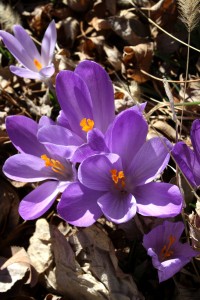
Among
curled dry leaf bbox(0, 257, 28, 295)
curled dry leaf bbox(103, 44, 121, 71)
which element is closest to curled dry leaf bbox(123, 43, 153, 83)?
curled dry leaf bbox(103, 44, 121, 71)

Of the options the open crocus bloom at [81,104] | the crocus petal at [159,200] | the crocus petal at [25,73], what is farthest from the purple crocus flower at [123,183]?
the crocus petal at [25,73]

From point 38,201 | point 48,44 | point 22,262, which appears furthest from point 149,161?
point 48,44

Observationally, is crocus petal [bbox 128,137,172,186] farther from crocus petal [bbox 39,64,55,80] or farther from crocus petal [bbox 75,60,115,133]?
crocus petal [bbox 39,64,55,80]

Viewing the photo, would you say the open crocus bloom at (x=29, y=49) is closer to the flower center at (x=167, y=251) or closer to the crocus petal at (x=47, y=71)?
the crocus petal at (x=47, y=71)

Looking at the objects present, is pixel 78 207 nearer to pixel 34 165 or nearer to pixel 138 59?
pixel 34 165

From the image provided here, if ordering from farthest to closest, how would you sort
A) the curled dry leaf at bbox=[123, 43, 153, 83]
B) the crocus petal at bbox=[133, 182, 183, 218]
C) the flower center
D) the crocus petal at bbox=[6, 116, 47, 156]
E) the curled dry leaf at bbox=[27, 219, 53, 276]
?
the curled dry leaf at bbox=[123, 43, 153, 83]
the curled dry leaf at bbox=[27, 219, 53, 276]
the crocus petal at bbox=[6, 116, 47, 156]
the flower center
the crocus petal at bbox=[133, 182, 183, 218]
